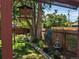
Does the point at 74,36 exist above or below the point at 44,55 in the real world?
above

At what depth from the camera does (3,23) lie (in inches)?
155

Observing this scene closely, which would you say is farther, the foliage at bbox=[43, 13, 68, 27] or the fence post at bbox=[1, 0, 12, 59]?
the foliage at bbox=[43, 13, 68, 27]

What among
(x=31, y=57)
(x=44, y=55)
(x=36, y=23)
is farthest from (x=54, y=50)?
(x=36, y=23)

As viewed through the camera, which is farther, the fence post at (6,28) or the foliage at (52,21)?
the foliage at (52,21)

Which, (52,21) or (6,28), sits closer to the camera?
(6,28)

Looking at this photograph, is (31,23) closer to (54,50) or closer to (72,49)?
(54,50)

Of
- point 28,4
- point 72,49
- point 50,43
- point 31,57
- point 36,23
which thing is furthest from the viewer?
point 36,23

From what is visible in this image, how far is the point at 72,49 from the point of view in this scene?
7664 millimetres

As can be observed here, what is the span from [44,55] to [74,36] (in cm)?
154

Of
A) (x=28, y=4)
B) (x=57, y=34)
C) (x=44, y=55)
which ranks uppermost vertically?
(x=28, y=4)

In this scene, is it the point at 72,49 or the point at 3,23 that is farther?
the point at 72,49

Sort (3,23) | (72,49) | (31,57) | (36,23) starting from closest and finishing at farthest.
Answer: (3,23)
(72,49)
(31,57)
(36,23)

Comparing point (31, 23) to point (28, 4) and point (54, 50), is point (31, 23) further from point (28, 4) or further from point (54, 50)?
point (54, 50)

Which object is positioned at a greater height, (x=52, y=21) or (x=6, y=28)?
(x=52, y=21)
